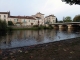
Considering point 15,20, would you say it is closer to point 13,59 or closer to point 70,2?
point 70,2

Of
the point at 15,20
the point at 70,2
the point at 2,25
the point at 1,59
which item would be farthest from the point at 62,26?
the point at 1,59

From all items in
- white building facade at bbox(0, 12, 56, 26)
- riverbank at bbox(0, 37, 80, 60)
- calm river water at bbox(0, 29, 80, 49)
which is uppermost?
white building facade at bbox(0, 12, 56, 26)

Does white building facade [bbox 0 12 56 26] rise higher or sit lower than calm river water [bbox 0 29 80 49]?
higher

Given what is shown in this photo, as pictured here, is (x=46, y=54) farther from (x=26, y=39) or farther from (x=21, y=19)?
(x=21, y=19)

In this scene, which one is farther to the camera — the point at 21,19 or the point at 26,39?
the point at 21,19

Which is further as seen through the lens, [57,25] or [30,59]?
[57,25]

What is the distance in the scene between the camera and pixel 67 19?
15175 centimetres

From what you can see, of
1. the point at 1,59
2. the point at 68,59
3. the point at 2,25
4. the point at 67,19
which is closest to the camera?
the point at 68,59

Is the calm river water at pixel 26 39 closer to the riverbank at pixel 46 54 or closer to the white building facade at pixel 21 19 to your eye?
the riverbank at pixel 46 54

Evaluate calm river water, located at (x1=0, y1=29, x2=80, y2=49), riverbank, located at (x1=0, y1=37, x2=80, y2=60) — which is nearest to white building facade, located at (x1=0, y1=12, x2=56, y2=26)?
calm river water, located at (x1=0, y1=29, x2=80, y2=49)

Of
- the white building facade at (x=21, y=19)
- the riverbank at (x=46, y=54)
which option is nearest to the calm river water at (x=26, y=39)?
the riverbank at (x=46, y=54)

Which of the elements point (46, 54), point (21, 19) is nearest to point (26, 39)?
point (46, 54)

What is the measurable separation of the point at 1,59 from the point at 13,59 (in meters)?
0.83

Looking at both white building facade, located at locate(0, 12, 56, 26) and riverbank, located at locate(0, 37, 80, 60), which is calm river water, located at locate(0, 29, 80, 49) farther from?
white building facade, located at locate(0, 12, 56, 26)
